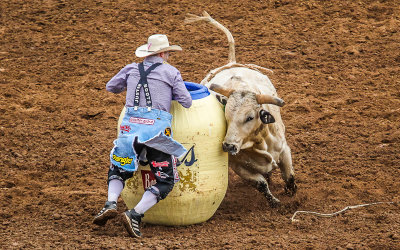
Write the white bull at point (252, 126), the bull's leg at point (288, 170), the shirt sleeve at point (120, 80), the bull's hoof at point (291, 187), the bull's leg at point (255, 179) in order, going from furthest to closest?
the bull's hoof at point (291, 187) → the bull's leg at point (288, 170) → the bull's leg at point (255, 179) → the white bull at point (252, 126) → the shirt sleeve at point (120, 80)

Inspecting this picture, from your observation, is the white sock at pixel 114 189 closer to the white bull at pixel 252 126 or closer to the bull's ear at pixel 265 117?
the white bull at pixel 252 126

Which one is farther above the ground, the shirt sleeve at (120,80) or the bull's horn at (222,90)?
the shirt sleeve at (120,80)

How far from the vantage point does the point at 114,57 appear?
12500mm

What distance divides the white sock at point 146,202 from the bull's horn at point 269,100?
4.74 feet

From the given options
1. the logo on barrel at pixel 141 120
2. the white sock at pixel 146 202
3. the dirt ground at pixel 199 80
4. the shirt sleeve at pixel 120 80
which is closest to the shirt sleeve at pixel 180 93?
the logo on barrel at pixel 141 120

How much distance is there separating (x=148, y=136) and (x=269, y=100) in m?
1.31

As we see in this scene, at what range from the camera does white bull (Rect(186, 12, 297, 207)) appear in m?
6.75

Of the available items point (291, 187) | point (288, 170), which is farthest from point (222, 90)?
point (291, 187)

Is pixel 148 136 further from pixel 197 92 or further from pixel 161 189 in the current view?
pixel 197 92

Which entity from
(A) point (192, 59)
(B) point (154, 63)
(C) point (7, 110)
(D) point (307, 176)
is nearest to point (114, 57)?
(A) point (192, 59)

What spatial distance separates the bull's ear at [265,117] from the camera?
6.82m

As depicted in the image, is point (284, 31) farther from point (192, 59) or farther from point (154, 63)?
point (154, 63)

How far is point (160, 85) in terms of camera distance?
6.34 metres

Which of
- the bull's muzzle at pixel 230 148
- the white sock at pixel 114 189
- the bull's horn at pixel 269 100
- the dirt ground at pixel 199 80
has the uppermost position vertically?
the bull's horn at pixel 269 100
